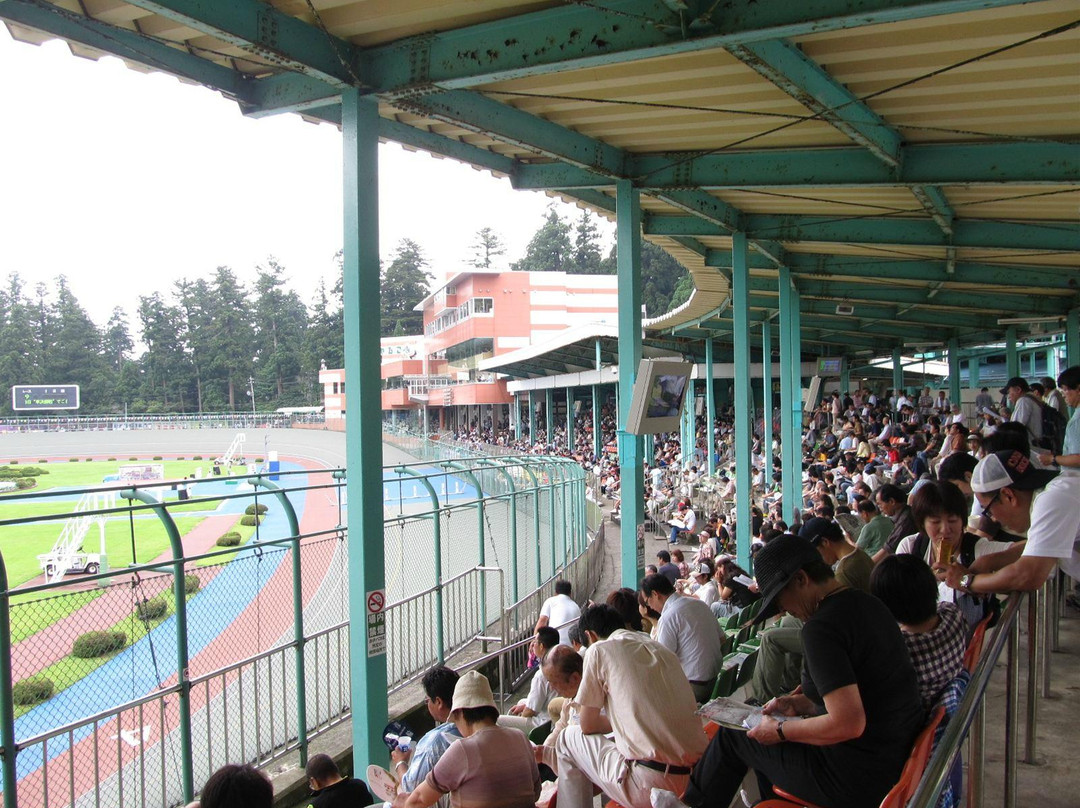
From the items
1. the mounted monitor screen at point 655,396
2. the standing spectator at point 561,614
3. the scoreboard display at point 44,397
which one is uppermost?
the scoreboard display at point 44,397

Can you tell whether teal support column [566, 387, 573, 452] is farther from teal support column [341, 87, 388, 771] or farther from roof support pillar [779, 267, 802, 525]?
teal support column [341, 87, 388, 771]

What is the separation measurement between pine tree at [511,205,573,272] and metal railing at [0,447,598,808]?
89223 millimetres

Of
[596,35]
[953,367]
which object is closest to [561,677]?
[596,35]

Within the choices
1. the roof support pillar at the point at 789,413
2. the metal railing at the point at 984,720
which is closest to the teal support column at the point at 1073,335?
the roof support pillar at the point at 789,413

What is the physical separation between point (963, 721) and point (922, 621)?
0.99 m

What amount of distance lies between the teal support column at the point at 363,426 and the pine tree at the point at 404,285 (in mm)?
95398

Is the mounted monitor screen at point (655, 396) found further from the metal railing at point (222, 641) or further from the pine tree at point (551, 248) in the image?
the pine tree at point (551, 248)

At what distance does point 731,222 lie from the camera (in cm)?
1119

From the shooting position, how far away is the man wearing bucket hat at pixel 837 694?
8.80 feet

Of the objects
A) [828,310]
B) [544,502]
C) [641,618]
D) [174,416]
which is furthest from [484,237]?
[641,618]

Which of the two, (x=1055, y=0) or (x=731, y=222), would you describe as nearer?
(x=1055, y=0)

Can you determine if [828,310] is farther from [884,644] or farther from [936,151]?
[884,644]

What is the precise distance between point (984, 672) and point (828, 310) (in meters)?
19.1

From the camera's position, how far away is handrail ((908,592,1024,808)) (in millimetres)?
1826
